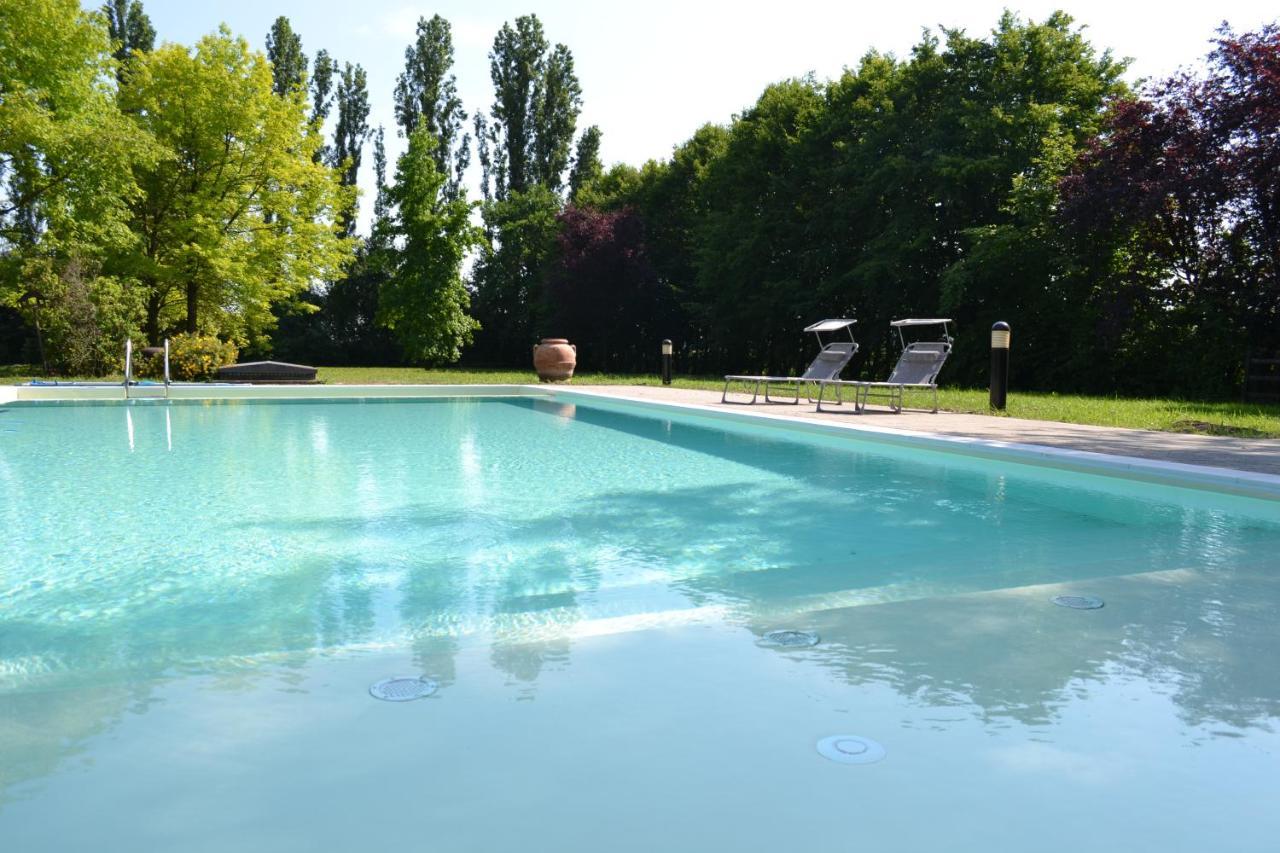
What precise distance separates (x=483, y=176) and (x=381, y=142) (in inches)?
154

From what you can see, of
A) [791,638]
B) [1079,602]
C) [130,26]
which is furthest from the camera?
[130,26]

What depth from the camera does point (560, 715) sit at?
236 centimetres

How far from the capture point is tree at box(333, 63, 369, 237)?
104 feet

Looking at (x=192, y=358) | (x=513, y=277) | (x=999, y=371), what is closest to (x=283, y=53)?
(x=513, y=277)

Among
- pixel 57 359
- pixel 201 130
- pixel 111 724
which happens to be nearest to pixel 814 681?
pixel 111 724

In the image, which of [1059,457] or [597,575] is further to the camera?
[1059,457]

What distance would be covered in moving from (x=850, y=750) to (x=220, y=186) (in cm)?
2458

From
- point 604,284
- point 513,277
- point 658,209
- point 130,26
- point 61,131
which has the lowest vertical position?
point 604,284

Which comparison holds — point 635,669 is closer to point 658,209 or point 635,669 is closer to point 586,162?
point 658,209

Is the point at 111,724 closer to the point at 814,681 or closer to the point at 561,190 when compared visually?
the point at 814,681

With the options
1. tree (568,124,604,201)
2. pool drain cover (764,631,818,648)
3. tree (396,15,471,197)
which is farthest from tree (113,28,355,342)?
pool drain cover (764,631,818,648)

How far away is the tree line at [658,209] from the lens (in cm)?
Result: 1475

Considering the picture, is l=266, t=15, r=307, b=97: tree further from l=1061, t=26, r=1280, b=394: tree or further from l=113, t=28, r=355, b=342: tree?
l=1061, t=26, r=1280, b=394: tree

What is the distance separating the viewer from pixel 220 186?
22.7 metres
